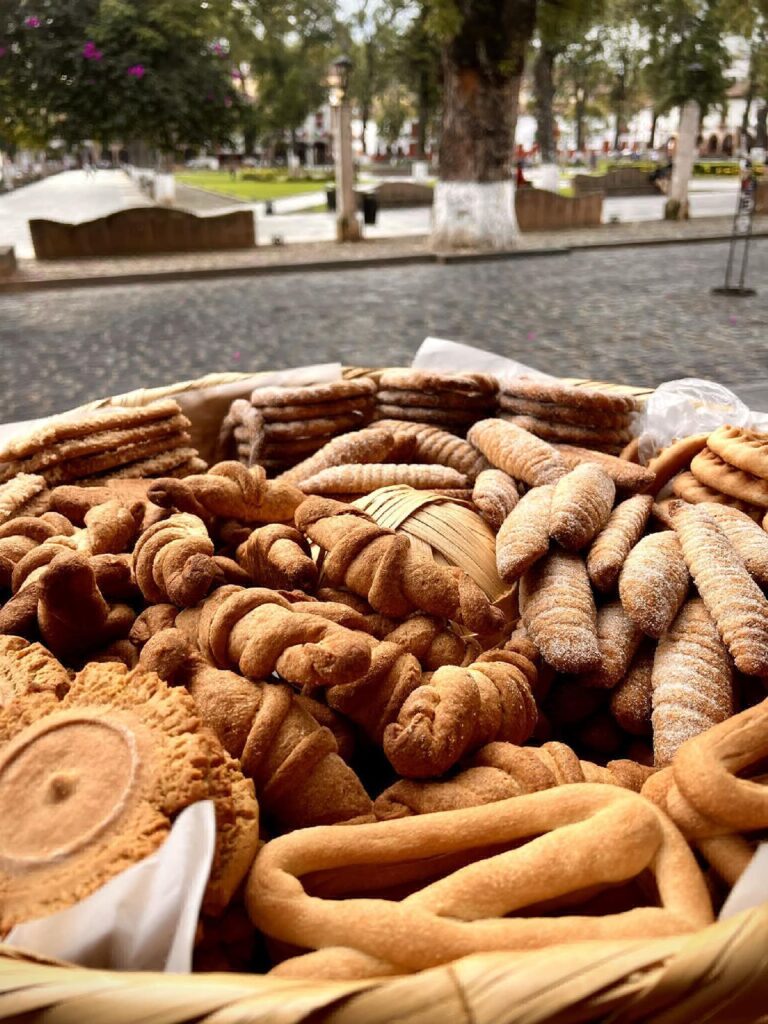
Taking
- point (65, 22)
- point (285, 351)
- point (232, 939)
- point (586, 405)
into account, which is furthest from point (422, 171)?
point (232, 939)

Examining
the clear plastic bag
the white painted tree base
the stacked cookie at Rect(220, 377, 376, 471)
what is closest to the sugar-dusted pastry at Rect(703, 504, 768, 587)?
the clear plastic bag

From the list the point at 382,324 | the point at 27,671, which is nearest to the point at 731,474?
the point at 27,671

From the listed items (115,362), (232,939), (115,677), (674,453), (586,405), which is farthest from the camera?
(115,362)

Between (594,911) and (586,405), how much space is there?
1.93 metres

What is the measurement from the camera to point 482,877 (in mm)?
1052

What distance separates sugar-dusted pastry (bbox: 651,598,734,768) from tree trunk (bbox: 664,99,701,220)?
730 inches

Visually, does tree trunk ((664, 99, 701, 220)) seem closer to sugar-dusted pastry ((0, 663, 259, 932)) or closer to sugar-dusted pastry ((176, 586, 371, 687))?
sugar-dusted pastry ((176, 586, 371, 687))

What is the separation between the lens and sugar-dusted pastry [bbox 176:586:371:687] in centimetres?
130

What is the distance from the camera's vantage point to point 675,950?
0.82 metres

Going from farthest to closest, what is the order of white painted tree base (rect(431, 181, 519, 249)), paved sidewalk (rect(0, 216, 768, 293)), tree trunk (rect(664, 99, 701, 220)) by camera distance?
tree trunk (rect(664, 99, 701, 220)) < white painted tree base (rect(431, 181, 519, 249)) < paved sidewalk (rect(0, 216, 768, 293))

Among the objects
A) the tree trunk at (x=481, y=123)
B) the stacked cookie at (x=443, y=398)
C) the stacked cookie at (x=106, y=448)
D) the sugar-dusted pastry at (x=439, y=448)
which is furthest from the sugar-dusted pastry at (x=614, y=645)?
the tree trunk at (x=481, y=123)

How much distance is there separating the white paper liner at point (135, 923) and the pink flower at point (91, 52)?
594 inches

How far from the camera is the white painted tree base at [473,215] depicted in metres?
13.1

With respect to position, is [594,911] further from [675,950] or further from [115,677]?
[115,677]
